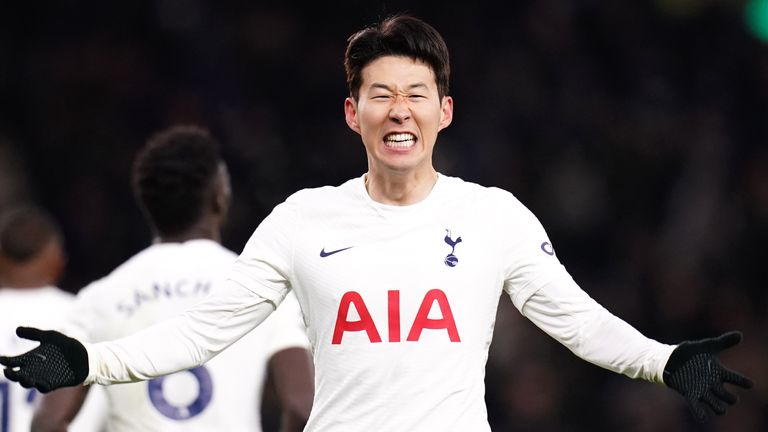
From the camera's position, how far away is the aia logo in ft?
12.6

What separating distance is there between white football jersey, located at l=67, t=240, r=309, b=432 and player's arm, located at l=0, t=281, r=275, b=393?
3.31ft

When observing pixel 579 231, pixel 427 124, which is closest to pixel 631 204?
pixel 579 231

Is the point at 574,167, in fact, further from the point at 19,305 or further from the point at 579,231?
the point at 19,305

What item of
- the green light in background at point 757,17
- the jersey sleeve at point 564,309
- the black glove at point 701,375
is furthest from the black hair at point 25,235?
the green light in background at point 757,17

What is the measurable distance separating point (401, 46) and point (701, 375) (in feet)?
3.89

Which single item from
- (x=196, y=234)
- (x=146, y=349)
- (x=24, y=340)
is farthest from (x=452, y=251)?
(x=24, y=340)

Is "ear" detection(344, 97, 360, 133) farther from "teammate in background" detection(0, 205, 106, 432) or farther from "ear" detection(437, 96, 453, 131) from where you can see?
"teammate in background" detection(0, 205, 106, 432)

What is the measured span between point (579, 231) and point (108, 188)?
3.64 m

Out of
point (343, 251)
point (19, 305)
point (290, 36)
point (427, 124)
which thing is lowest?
point (19, 305)

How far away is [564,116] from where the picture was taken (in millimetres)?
11789

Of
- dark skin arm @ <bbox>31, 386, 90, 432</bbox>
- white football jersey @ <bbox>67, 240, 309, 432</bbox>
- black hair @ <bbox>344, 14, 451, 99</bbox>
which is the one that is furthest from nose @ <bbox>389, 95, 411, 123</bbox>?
dark skin arm @ <bbox>31, 386, 90, 432</bbox>

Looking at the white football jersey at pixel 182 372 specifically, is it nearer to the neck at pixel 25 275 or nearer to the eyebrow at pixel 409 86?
the eyebrow at pixel 409 86

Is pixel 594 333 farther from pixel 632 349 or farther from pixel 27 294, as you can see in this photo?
pixel 27 294

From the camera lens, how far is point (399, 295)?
3855 mm
